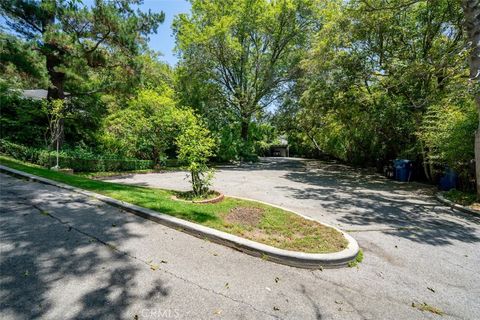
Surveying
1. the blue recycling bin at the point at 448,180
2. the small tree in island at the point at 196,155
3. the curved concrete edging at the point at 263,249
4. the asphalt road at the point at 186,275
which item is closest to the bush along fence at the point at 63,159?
the asphalt road at the point at 186,275

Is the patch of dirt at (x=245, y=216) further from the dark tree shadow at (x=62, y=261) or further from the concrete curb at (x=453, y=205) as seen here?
the concrete curb at (x=453, y=205)

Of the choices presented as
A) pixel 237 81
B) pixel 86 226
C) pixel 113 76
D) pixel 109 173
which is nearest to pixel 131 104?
pixel 113 76

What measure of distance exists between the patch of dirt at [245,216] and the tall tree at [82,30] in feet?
29.7

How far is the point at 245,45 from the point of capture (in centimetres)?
2112

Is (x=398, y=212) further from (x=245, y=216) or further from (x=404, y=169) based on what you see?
(x=404, y=169)

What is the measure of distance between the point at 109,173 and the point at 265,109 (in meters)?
16.1

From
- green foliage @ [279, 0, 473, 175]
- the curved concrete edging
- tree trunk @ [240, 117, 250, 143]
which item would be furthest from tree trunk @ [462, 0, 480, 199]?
tree trunk @ [240, 117, 250, 143]

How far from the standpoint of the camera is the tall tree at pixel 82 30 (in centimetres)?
956

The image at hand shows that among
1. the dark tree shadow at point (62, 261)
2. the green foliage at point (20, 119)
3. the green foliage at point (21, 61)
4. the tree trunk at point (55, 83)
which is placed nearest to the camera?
the dark tree shadow at point (62, 261)

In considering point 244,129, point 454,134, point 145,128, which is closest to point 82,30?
point 145,128

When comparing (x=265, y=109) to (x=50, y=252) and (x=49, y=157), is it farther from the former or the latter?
(x=50, y=252)

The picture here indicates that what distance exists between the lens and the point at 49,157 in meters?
10.1

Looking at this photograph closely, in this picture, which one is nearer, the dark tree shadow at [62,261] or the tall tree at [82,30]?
the dark tree shadow at [62,261]

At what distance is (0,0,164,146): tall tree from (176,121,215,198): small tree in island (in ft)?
22.3
